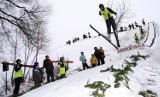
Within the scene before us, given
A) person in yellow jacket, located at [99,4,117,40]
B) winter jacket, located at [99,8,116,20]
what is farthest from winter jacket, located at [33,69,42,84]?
winter jacket, located at [99,8,116,20]

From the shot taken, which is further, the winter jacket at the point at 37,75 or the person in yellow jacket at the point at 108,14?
the winter jacket at the point at 37,75

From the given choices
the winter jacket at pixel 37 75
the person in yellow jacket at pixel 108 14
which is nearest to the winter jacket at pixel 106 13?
the person in yellow jacket at pixel 108 14

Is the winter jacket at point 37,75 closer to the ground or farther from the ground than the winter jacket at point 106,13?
closer to the ground

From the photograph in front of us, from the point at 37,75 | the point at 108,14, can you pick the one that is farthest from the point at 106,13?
the point at 37,75

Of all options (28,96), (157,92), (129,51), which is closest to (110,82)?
(157,92)

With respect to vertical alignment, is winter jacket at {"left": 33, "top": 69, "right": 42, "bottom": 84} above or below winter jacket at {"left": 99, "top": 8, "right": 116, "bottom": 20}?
below

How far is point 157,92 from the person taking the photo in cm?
1015

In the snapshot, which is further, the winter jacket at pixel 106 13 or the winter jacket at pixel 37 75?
the winter jacket at pixel 37 75

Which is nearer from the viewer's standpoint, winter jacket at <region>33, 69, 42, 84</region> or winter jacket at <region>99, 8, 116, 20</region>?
winter jacket at <region>99, 8, 116, 20</region>

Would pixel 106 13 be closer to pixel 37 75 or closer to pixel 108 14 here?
pixel 108 14

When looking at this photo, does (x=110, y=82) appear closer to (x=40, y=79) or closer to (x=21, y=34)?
(x=40, y=79)

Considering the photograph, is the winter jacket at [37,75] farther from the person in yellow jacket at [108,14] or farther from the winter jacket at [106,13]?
the winter jacket at [106,13]

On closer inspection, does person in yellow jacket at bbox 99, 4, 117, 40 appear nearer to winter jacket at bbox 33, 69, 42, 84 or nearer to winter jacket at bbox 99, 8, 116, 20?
winter jacket at bbox 99, 8, 116, 20

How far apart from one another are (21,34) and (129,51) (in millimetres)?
8817
